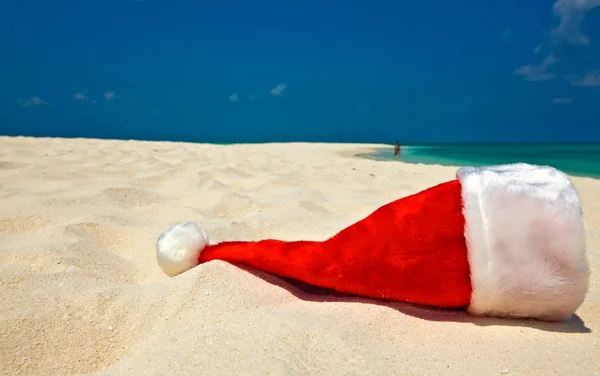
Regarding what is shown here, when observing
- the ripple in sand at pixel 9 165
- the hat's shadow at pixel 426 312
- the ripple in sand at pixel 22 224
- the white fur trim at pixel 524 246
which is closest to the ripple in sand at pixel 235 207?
the ripple in sand at pixel 22 224

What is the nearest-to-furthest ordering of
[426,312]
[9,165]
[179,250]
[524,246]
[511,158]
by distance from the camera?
1. [524,246]
2. [426,312]
3. [179,250]
4. [9,165]
5. [511,158]

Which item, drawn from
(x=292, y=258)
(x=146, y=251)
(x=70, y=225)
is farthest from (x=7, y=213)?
(x=292, y=258)

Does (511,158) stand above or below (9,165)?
below

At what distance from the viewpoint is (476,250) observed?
3.64ft

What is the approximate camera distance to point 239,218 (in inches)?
92.8

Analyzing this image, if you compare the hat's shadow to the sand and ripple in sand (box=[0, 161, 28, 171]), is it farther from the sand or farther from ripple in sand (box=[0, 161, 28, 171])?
ripple in sand (box=[0, 161, 28, 171])

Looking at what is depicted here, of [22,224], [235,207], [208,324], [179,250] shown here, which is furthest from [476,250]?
[22,224]

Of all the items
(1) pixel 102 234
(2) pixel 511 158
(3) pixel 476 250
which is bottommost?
(2) pixel 511 158

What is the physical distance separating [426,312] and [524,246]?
1.00ft

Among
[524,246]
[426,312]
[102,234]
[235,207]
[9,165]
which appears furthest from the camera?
[9,165]

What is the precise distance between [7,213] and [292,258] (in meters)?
1.44

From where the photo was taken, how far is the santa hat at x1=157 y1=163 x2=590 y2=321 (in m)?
1.11

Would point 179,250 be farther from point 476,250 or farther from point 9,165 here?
point 9,165

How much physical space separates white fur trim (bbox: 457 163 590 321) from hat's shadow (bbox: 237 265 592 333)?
4cm
